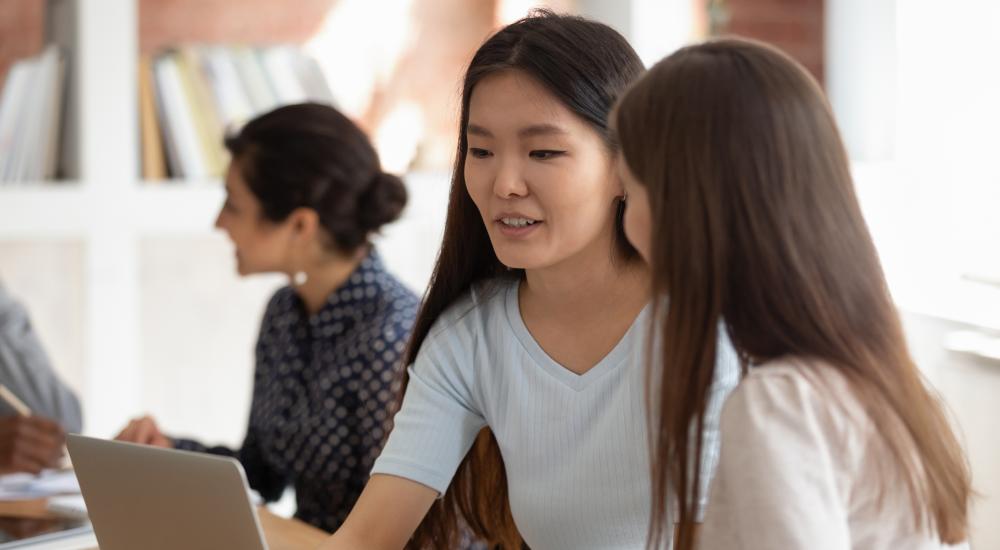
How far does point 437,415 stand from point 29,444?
821 millimetres

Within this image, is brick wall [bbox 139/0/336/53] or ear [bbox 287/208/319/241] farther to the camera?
brick wall [bbox 139/0/336/53]

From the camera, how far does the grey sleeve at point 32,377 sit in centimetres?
234

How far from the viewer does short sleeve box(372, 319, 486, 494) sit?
4.99 ft

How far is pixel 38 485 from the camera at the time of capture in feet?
6.08

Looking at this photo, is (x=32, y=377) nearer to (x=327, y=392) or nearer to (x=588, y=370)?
(x=327, y=392)

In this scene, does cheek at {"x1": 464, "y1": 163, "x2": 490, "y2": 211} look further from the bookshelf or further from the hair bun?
the bookshelf

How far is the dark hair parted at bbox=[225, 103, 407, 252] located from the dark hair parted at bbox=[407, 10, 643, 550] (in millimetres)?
605

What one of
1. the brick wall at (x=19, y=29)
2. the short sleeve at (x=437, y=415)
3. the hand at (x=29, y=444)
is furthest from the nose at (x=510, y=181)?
the brick wall at (x=19, y=29)

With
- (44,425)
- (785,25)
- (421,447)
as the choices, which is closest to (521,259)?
(421,447)

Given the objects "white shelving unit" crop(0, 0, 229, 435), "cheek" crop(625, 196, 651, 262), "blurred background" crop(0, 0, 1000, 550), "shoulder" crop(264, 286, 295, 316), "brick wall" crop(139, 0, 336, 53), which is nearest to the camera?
"cheek" crop(625, 196, 651, 262)

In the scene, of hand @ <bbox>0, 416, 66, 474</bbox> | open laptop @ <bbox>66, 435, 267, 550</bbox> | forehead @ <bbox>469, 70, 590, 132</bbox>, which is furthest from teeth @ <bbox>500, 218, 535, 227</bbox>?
hand @ <bbox>0, 416, 66, 474</bbox>

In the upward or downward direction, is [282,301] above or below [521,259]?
below

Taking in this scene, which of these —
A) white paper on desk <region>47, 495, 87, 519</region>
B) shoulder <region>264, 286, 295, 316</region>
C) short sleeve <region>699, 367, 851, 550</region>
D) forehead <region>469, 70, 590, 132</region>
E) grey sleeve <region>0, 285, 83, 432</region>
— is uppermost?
forehead <region>469, 70, 590, 132</region>

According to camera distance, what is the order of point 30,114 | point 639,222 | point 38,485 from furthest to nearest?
1. point 30,114
2. point 38,485
3. point 639,222
